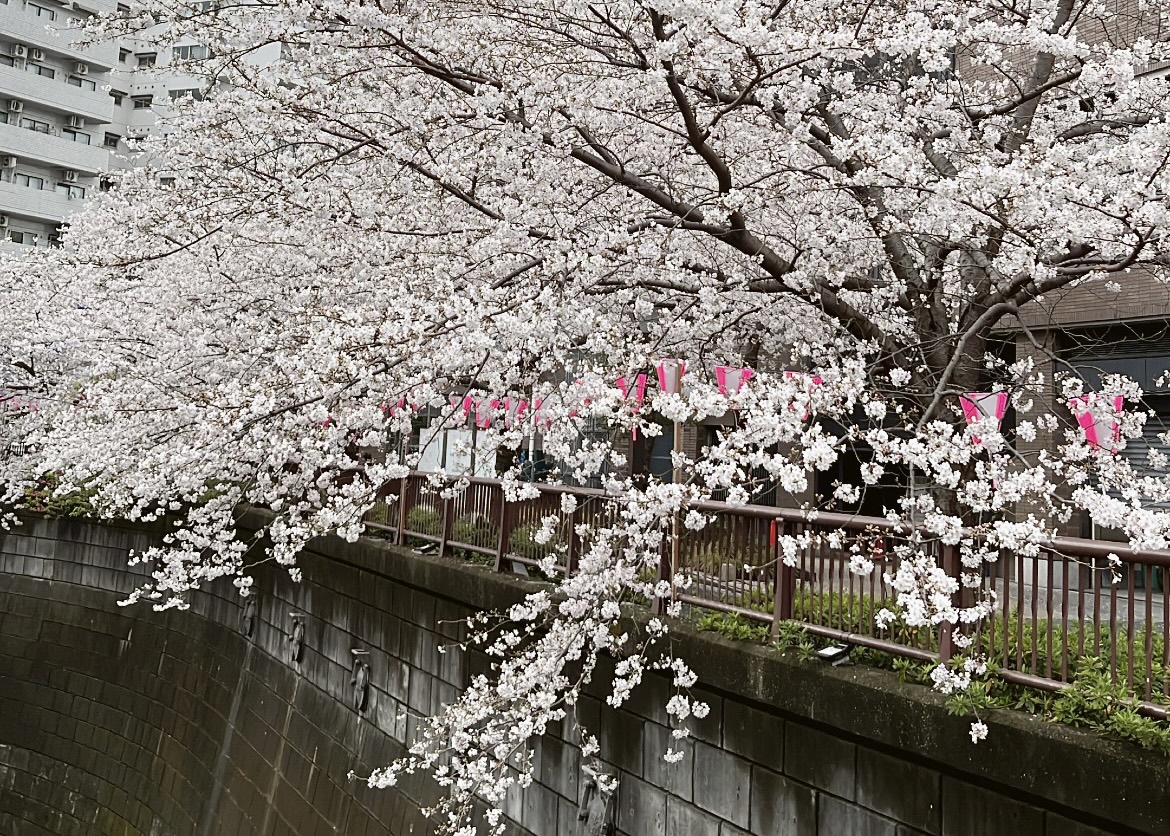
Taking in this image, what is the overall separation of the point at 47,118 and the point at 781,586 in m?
52.1

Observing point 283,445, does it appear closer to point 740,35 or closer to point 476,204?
point 476,204

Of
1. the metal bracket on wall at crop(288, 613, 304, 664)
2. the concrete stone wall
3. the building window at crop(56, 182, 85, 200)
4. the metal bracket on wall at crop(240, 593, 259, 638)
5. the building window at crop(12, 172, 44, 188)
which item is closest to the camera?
the concrete stone wall

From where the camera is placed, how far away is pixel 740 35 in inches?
236

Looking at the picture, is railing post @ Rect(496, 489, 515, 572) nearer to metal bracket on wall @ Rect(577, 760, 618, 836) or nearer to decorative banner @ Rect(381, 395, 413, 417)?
decorative banner @ Rect(381, 395, 413, 417)

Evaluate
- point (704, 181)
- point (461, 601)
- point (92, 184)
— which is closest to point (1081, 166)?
point (704, 181)

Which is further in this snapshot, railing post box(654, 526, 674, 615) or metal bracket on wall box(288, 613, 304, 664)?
metal bracket on wall box(288, 613, 304, 664)

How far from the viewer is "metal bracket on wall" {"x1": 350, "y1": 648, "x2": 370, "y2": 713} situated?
456 inches

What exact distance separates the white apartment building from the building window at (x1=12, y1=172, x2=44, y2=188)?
0.04m

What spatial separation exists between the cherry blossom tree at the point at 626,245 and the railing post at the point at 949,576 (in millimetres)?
74

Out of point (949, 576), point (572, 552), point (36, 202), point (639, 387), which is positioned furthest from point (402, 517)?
point (36, 202)

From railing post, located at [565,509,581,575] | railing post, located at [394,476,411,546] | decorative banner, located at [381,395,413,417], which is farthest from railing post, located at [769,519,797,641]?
railing post, located at [394,476,411,546]

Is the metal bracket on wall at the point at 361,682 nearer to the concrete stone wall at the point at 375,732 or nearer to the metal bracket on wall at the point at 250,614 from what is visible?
the concrete stone wall at the point at 375,732

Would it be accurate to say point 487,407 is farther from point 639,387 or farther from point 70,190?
point 70,190

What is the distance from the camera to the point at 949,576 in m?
5.15
